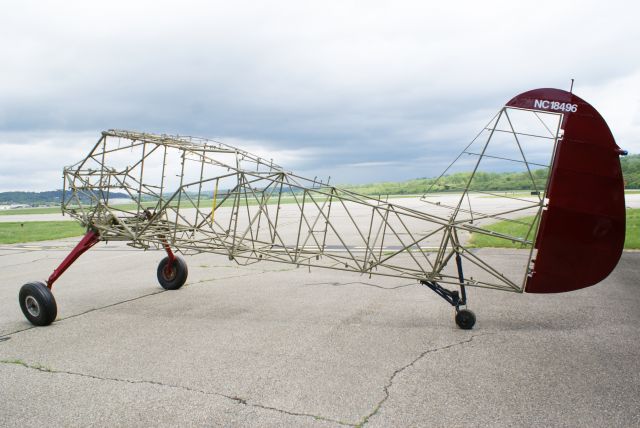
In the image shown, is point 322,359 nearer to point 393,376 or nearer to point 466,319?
point 393,376

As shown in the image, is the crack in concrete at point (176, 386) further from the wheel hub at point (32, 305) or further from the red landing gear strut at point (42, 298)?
the wheel hub at point (32, 305)

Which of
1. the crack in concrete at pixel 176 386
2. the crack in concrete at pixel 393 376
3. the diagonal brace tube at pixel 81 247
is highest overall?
the diagonal brace tube at pixel 81 247

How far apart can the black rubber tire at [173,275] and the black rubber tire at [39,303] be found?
2777 millimetres

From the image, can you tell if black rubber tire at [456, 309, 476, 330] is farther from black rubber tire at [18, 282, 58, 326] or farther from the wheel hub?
the wheel hub

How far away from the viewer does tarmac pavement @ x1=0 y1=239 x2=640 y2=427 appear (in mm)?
4586

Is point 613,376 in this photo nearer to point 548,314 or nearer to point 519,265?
point 548,314

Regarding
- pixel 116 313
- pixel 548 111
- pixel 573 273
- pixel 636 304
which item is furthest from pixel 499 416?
pixel 116 313

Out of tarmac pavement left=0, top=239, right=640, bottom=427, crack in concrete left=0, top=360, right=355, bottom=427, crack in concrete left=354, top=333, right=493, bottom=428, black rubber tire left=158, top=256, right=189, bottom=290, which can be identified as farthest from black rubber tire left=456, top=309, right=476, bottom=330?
black rubber tire left=158, top=256, right=189, bottom=290

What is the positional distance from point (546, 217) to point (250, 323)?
16.7 ft

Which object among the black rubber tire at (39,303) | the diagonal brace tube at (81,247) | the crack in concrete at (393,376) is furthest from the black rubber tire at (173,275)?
the crack in concrete at (393,376)

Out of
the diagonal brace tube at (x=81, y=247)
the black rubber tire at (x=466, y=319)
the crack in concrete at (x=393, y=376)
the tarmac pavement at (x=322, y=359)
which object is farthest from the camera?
the diagonal brace tube at (x=81, y=247)

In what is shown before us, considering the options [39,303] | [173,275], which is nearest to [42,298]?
[39,303]

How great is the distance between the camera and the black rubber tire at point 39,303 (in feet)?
25.2

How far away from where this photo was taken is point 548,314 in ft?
25.8
